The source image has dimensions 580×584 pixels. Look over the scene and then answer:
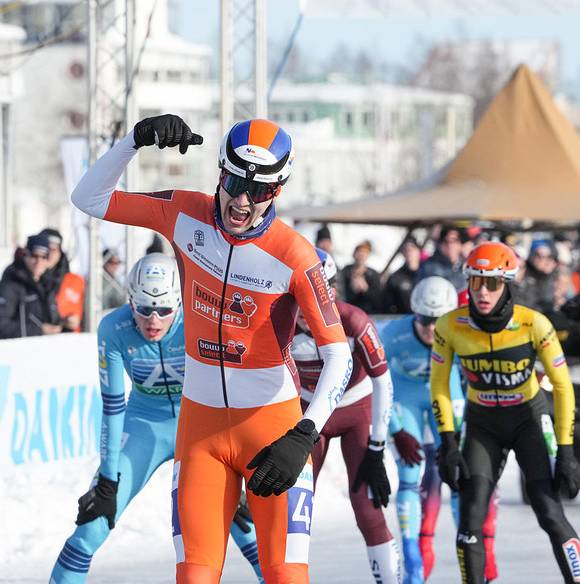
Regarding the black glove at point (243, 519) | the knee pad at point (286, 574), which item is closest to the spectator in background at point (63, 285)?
the black glove at point (243, 519)

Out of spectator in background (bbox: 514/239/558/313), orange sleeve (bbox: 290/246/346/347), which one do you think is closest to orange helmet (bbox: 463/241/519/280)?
orange sleeve (bbox: 290/246/346/347)

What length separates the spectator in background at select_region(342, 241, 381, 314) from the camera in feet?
47.0

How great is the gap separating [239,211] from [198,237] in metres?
0.22

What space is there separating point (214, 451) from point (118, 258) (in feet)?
28.3

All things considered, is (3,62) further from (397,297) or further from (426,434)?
(426,434)

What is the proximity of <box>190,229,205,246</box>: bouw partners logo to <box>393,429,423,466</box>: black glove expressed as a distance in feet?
10.5

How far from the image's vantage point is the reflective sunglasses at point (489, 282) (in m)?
6.88

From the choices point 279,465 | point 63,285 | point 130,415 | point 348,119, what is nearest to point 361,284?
point 63,285

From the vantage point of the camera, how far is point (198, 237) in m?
5.01

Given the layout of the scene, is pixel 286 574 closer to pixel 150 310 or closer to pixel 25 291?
pixel 150 310

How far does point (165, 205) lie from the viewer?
5141 millimetres

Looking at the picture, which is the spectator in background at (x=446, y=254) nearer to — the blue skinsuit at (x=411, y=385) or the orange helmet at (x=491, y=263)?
the blue skinsuit at (x=411, y=385)

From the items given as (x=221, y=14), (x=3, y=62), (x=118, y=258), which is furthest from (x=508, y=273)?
(x=3, y=62)

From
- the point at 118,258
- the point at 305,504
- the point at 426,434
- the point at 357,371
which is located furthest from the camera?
the point at 118,258
